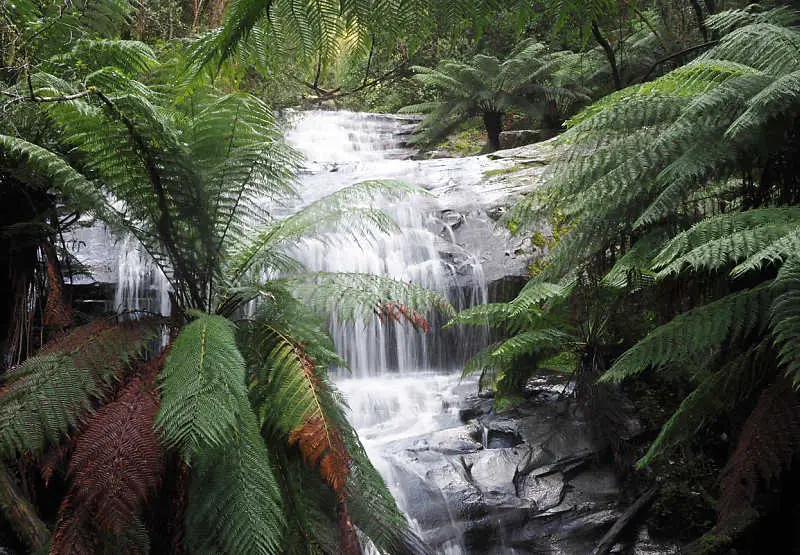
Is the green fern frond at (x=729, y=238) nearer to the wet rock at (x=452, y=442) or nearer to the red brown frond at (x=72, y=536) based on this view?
the red brown frond at (x=72, y=536)

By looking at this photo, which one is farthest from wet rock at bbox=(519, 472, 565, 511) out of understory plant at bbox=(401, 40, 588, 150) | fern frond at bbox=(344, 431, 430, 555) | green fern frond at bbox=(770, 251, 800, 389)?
understory plant at bbox=(401, 40, 588, 150)

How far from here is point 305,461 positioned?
200cm

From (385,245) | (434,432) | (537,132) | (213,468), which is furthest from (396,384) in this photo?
(537,132)

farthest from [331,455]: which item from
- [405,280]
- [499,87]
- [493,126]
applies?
[493,126]

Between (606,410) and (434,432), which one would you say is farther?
(434,432)

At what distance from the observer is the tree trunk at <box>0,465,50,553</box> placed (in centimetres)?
197

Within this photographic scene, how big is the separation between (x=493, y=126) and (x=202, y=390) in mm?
7838

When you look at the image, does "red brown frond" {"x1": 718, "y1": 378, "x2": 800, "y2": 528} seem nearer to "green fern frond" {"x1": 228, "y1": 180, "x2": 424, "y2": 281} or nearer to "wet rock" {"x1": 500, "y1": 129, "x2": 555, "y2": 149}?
"green fern frond" {"x1": 228, "y1": 180, "x2": 424, "y2": 281}

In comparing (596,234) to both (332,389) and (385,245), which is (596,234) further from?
(385,245)

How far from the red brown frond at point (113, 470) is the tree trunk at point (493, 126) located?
303 inches

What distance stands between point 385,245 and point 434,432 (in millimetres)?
2433

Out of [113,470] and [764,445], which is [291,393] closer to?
[113,470]

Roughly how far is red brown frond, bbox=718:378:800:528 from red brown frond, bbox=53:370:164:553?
1808 millimetres

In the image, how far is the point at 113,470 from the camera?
163 cm
